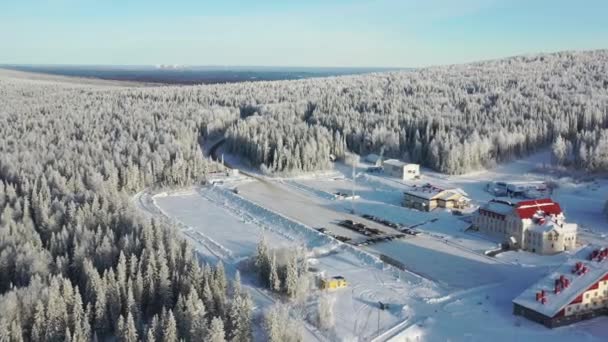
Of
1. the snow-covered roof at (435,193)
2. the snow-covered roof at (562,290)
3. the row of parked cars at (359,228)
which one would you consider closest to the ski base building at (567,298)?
the snow-covered roof at (562,290)

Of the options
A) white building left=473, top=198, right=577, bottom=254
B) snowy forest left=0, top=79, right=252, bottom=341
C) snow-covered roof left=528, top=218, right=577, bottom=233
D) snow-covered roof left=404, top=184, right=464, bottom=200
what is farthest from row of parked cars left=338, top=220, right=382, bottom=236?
snowy forest left=0, top=79, right=252, bottom=341

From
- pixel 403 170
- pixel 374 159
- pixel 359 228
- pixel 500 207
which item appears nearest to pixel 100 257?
pixel 359 228

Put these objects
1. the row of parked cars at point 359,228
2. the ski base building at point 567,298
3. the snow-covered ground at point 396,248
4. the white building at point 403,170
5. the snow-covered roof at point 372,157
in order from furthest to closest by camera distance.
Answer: the snow-covered roof at point 372,157
the white building at point 403,170
the row of parked cars at point 359,228
the snow-covered ground at point 396,248
the ski base building at point 567,298

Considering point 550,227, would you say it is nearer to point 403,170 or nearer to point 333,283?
point 333,283

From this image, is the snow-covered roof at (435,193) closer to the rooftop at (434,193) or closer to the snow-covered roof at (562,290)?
the rooftop at (434,193)

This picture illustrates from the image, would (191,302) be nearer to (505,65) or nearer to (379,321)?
(379,321)
